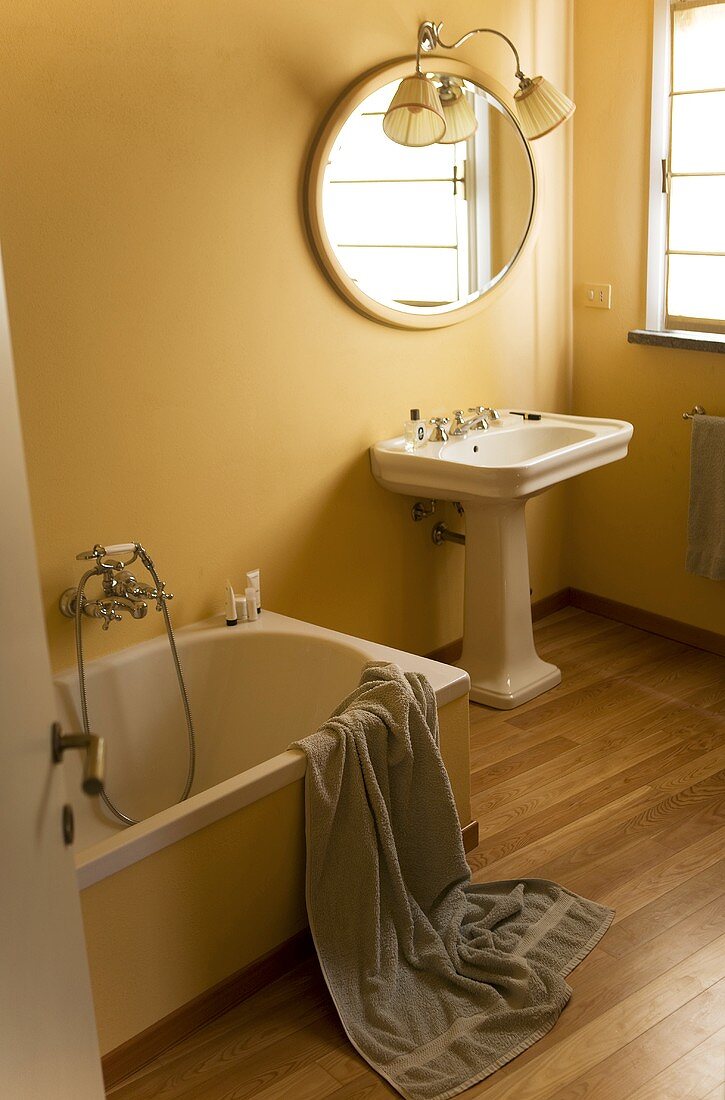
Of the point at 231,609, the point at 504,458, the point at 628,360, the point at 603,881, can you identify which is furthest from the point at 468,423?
the point at 603,881

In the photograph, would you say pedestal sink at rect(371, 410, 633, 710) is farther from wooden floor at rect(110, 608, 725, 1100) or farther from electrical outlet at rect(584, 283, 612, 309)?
electrical outlet at rect(584, 283, 612, 309)

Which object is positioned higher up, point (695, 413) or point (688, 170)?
point (688, 170)

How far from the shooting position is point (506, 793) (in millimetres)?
2865

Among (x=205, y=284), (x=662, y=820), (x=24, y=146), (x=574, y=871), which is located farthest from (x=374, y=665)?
(x=24, y=146)

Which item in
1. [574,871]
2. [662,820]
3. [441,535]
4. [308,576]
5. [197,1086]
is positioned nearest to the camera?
[197,1086]

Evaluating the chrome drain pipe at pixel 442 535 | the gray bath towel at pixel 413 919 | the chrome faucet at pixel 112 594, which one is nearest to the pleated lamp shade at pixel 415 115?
the chrome drain pipe at pixel 442 535

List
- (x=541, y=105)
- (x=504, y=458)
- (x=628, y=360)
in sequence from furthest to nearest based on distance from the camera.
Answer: (x=628, y=360) → (x=504, y=458) → (x=541, y=105)

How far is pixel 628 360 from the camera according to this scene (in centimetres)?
365

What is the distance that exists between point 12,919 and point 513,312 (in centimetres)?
285

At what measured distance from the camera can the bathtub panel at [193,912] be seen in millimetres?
1927

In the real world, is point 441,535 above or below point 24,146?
below

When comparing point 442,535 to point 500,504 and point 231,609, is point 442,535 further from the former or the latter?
point 231,609

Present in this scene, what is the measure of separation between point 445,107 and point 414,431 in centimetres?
92

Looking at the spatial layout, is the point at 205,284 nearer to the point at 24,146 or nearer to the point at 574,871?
the point at 24,146
